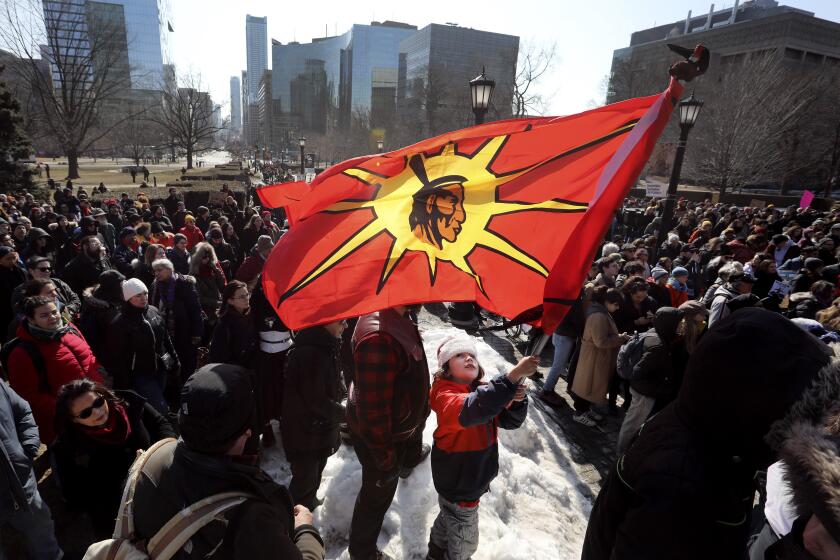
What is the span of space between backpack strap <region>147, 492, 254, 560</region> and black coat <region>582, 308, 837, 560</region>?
1.26 metres

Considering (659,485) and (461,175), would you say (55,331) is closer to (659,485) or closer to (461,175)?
(461,175)

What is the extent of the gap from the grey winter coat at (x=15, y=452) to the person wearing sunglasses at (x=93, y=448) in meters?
0.26

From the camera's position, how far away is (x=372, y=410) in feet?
7.93

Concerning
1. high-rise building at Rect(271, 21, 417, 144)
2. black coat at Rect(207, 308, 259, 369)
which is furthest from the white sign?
high-rise building at Rect(271, 21, 417, 144)

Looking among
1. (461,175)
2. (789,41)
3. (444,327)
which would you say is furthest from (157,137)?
(789,41)

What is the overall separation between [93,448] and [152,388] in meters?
1.71

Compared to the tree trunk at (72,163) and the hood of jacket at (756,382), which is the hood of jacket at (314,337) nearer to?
the hood of jacket at (756,382)

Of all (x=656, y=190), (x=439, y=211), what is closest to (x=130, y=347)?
(x=439, y=211)

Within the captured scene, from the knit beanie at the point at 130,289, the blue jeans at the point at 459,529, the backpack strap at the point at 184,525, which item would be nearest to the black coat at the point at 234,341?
the knit beanie at the point at 130,289

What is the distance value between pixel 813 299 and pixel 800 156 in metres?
40.4

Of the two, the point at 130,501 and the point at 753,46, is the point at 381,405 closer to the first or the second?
the point at 130,501

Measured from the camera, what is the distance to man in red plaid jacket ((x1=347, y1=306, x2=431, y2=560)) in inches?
94.6

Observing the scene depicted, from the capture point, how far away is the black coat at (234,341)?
3.87 meters

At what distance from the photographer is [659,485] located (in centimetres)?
131
